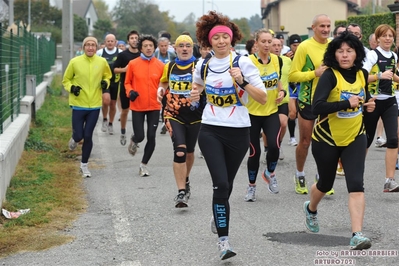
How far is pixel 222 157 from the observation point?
21.9 ft

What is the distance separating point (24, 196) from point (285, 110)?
154 inches

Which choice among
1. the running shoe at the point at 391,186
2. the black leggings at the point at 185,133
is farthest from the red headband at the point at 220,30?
the running shoe at the point at 391,186

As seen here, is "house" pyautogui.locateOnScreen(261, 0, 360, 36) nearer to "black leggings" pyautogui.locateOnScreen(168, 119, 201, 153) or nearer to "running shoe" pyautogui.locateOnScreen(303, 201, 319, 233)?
"black leggings" pyautogui.locateOnScreen(168, 119, 201, 153)

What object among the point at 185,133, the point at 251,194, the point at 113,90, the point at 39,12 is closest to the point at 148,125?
the point at 185,133

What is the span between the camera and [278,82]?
376 inches

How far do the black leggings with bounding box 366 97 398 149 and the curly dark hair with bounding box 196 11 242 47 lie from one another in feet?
9.94

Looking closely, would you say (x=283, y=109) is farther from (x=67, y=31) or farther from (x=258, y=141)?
(x=67, y=31)

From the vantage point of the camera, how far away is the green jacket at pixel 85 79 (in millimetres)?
11297

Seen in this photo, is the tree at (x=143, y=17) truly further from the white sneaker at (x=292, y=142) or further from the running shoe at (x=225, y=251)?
the running shoe at (x=225, y=251)

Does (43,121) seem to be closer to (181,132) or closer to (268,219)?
(181,132)

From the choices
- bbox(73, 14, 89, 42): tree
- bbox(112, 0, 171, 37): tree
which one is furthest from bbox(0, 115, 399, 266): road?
bbox(112, 0, 171, 37): tree

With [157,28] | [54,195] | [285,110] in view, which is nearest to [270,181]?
[285,110]

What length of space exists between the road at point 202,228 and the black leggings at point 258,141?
0.39 meters

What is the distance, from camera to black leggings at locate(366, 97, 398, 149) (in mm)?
9336
